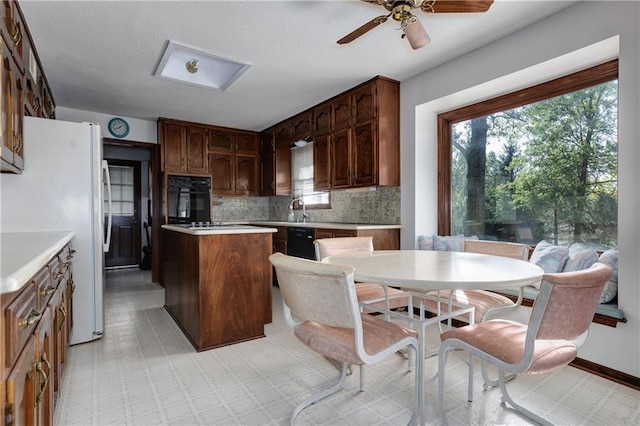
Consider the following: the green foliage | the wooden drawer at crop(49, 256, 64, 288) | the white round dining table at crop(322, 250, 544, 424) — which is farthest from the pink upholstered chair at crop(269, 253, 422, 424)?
the green foliage

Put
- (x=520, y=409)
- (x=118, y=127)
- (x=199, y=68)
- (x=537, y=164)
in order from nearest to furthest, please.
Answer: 1. (x=520, y=409)
2. (x=537, y=164)
3. (x=199, y=68)
4. (x=118, y=127)

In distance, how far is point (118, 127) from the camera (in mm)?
4754

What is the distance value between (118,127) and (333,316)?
15.6 ft

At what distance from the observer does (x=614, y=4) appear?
2.07m

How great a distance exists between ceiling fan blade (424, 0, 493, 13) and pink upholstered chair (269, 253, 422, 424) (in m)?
1.54

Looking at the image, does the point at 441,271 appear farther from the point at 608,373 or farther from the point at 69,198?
the point at 69,198

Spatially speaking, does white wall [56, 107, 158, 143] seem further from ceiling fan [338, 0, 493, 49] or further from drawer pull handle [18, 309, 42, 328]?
drawer pull handle [18, 309, 42, 328]

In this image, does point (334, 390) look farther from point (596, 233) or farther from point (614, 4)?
point (614, 4)

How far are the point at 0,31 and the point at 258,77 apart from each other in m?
2.03

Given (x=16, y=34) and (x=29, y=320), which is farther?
(x=16, y=34)

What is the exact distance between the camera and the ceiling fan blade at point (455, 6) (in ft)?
6.13

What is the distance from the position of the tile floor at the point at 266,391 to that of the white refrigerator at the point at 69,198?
0.36 m

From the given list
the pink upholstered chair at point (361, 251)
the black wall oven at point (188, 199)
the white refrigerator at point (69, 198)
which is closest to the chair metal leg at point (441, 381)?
the pink upholstered chair at point (361, 251)

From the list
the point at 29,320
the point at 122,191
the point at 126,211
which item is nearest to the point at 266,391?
the point at 29,320
